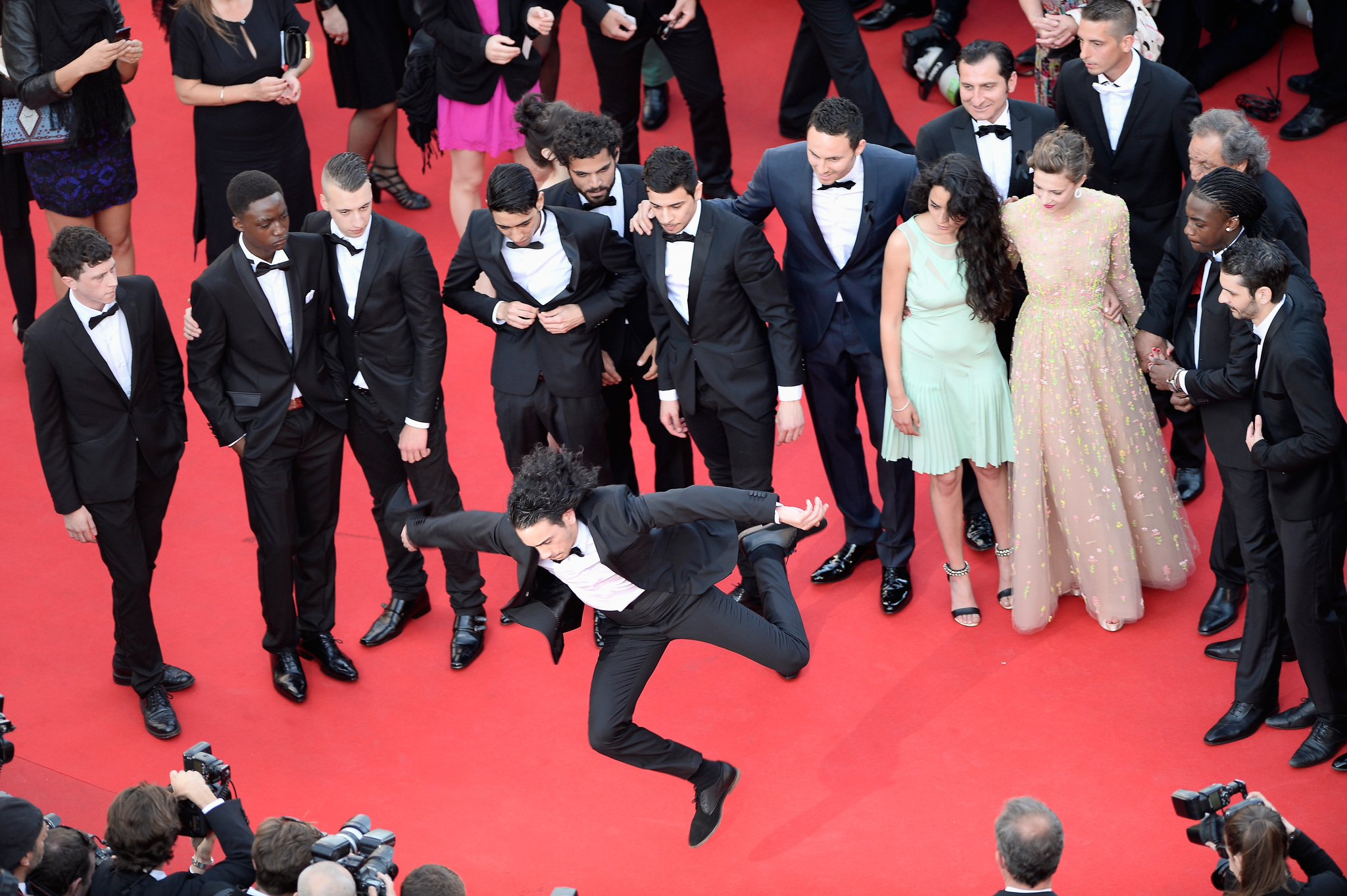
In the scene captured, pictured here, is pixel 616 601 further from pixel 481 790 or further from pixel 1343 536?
pixel 1343 536

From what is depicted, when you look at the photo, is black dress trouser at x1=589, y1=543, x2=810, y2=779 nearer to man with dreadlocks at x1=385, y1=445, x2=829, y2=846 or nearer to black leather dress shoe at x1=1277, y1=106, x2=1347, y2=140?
man with dreadlocks at x1=385, y1=445, x2=829, y2=846

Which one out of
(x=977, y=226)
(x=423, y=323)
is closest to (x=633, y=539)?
(x=423, y=323)

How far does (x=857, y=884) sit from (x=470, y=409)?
9.69 ft

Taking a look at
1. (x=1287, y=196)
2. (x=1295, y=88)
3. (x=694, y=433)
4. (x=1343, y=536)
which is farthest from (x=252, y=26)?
(x=1295, y=88)

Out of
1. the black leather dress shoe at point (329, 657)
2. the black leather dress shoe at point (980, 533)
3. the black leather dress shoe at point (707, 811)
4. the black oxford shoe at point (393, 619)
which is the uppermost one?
the black leather dress shoe at point (329, 657)

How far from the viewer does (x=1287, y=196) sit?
415 centimetres

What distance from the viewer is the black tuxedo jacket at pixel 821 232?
4.47m

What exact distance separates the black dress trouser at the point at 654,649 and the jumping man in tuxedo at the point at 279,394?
4.02ft

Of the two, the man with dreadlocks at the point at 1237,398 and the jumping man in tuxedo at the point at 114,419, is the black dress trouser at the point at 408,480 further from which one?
the man with dreadlocks at the point at 1237,398

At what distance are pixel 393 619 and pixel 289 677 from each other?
1.43ft

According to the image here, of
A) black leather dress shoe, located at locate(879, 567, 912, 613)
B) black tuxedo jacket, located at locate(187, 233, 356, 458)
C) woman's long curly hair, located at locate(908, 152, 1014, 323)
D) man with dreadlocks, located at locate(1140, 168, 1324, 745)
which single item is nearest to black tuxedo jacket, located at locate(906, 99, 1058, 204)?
woman's long curly hair, located at locate(908, 152, 1014, 323)

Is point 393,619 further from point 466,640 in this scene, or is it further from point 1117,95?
point 1117,95

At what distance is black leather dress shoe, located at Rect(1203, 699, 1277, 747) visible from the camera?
4133mm

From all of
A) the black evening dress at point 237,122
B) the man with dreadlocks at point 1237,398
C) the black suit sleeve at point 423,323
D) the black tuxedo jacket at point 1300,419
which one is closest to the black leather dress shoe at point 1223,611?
the man with dreadlocks at point 1237,398
